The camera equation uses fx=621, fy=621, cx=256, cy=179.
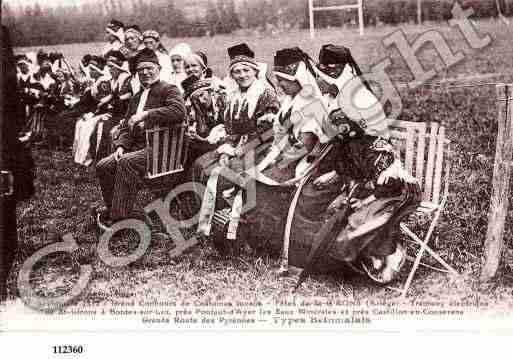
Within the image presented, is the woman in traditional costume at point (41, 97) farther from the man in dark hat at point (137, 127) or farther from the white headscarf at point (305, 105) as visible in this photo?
the white headscarf at point (305, 105)

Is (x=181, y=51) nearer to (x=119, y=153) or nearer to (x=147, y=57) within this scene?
(x=147, y=57)

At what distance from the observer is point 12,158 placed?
17.5 feet

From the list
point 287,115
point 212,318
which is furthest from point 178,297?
point 287,115

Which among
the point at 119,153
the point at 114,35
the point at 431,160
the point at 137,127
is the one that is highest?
the point at 114,35

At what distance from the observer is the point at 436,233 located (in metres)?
5.01

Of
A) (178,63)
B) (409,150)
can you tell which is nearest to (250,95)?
(178,63)

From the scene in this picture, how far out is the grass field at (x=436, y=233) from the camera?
4.92 metres

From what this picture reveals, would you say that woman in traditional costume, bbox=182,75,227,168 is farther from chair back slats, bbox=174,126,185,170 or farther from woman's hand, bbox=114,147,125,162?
woman's hand, bbox=114,147,125,162

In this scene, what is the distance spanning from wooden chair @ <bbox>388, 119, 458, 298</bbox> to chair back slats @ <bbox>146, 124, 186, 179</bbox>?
1.72 m

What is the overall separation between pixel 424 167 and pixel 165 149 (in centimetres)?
211

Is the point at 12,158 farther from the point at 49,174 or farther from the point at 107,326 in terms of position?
the point at 107,326

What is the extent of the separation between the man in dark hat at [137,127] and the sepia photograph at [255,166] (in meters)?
0.01

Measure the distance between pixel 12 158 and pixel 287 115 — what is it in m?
2.39

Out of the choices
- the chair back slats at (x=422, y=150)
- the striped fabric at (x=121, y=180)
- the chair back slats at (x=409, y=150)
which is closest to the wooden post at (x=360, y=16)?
the chair back slats at (x=422, y=150)
